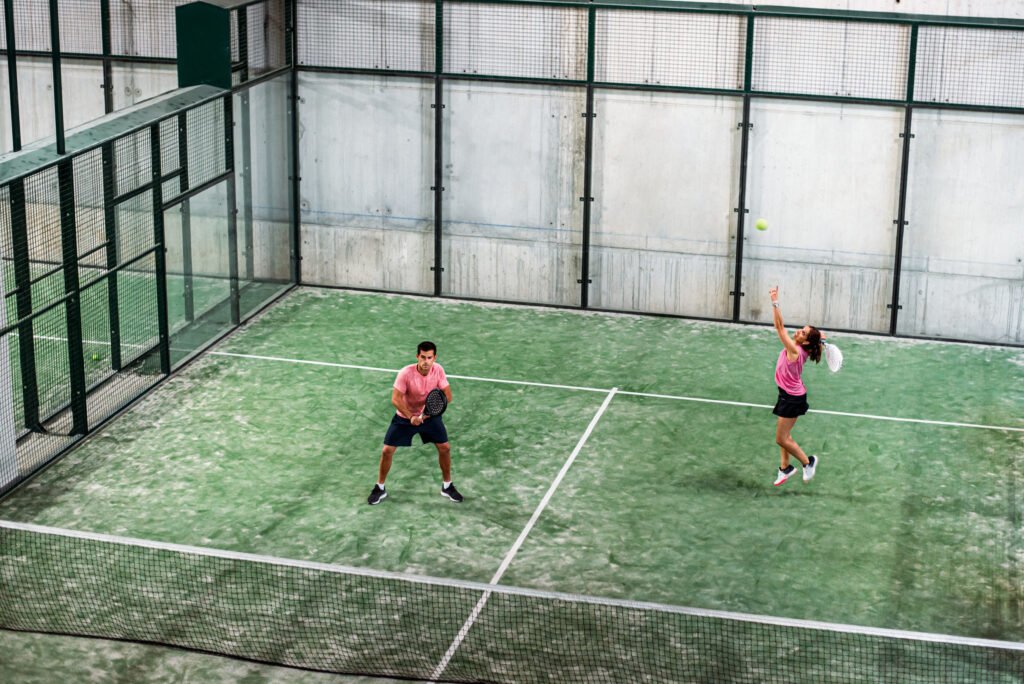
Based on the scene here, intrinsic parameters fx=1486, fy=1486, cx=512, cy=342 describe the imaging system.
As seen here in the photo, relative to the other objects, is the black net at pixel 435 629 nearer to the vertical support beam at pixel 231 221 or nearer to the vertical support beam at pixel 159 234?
the vertical support beam at pixel 159 234

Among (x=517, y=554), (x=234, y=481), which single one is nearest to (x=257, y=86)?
(x=234, y=481)

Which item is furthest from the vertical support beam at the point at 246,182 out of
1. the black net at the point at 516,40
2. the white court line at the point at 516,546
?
the white court line at the point at 516,546

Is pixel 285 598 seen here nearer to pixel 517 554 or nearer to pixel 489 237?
pixel 517 554

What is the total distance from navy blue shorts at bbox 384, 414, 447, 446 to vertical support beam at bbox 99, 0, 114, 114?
30.8 feet

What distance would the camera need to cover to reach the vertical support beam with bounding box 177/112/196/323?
16906mm

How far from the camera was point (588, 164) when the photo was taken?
19.6m

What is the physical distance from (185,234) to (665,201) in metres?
6.22

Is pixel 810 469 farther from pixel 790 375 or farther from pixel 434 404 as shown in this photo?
pixel 434 404

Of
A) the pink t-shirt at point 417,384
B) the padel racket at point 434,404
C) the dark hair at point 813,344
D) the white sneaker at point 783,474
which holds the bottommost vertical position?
the white sneaker at point 783,474

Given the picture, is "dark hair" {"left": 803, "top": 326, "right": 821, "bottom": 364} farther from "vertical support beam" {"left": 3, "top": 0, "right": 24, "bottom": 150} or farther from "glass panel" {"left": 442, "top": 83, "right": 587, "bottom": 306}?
"vertical support beam" {"left": 3, "top": 0, "right": 24, "bottom": 150}

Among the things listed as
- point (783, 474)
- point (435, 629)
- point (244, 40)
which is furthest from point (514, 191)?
point (435, 629)

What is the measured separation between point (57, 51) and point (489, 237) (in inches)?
293

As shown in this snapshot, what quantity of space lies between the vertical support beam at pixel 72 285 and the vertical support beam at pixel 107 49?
6129 mm

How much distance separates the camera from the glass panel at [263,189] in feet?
61.9
